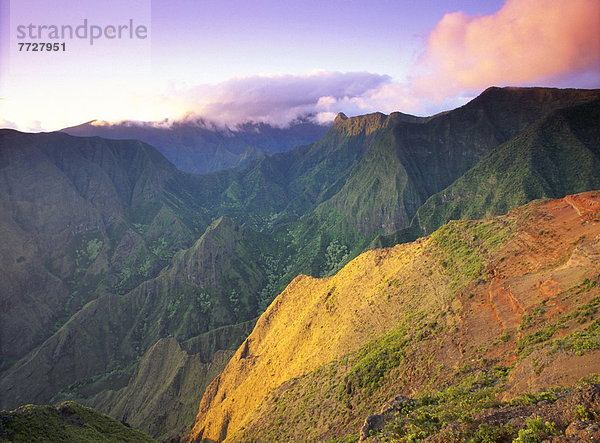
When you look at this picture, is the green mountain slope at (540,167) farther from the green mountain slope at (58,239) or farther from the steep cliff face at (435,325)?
the green mountain slope at (58,239)

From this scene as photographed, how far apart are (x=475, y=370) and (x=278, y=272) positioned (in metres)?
147

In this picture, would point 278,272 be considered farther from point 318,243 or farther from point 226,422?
point 226,422

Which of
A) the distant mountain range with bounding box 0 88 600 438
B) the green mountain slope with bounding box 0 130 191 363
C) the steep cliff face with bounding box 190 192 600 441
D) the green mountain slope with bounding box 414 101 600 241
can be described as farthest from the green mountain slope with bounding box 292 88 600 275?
the steep cliff face with bounding box 190 192 600 441

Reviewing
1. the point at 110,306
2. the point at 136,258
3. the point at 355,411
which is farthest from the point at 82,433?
the point at 136,258

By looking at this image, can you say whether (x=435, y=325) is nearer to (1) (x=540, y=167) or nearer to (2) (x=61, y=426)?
(2) (x=61, y=426)

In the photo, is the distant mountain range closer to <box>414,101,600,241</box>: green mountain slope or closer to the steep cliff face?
<box>414,101,600,241</box>: green mountain slope

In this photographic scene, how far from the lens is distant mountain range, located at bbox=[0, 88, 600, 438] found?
92.8 m

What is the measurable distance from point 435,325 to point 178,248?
577 feet

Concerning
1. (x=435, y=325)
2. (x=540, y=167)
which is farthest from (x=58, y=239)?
(x=540, y=167)

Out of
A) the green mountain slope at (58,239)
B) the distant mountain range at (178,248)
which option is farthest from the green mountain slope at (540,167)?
the green mountain slope at (58,239)

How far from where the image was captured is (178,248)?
597 feet

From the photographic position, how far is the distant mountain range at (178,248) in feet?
304

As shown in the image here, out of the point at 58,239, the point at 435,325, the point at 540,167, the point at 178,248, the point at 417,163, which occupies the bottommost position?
the point at 178,248

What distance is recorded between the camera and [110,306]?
12300 centimetres
